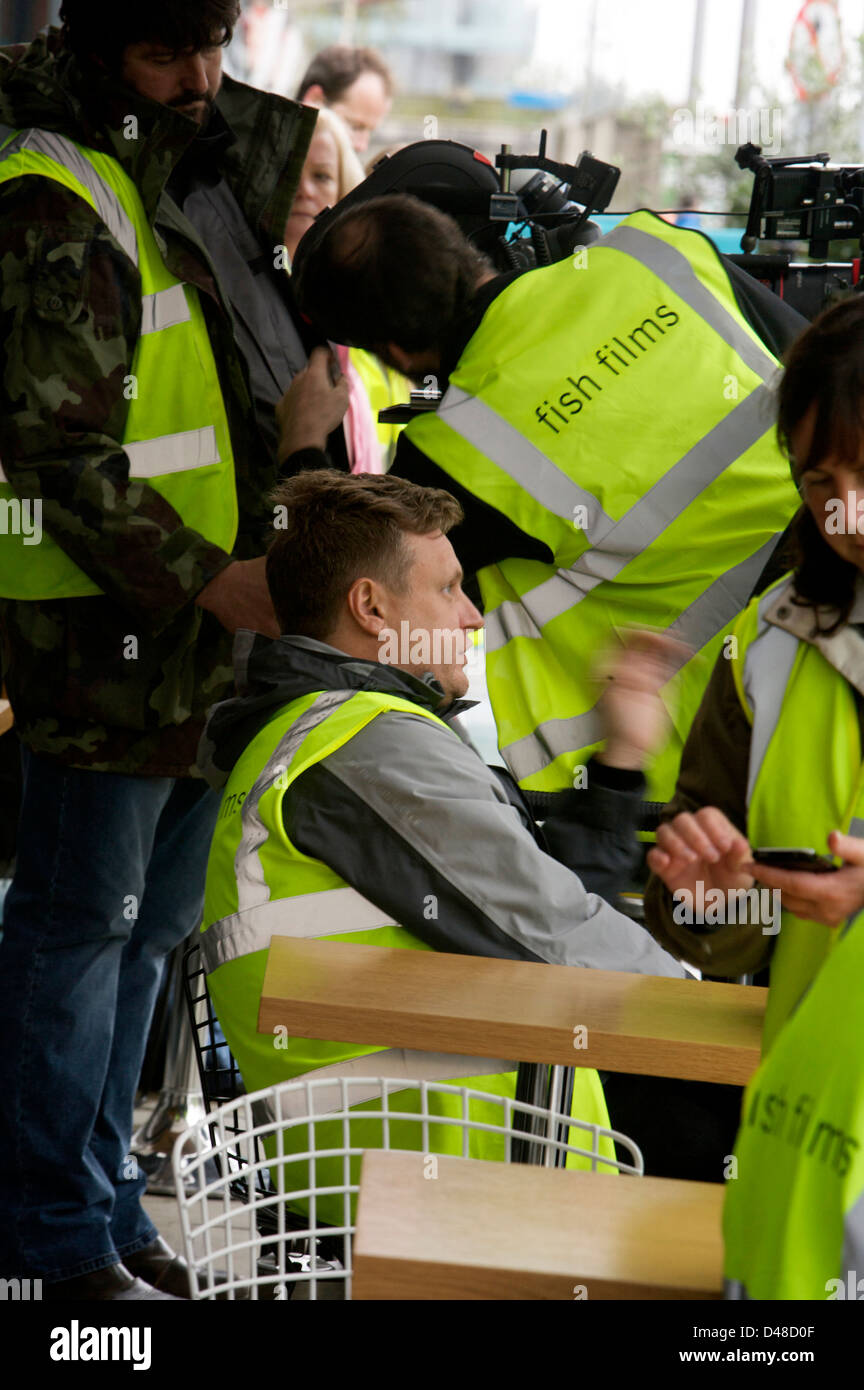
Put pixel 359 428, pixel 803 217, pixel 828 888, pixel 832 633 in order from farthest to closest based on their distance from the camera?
pixel 359 428 < pixel 803 217 < pixel 832 633 < pixel 828 888

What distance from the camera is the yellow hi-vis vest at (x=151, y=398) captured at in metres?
1.97

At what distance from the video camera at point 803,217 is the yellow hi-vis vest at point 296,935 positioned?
1.11 metres

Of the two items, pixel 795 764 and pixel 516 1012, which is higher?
pixel 795 764

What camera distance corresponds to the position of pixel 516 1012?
1.25 m

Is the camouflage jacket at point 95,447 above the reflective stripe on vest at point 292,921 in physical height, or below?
above

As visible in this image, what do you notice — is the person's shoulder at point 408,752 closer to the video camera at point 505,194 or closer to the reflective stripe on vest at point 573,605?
the reflective stripe on vest at point 573,605

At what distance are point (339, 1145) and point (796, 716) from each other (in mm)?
611

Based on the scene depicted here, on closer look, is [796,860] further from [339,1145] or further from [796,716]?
[339,1145]

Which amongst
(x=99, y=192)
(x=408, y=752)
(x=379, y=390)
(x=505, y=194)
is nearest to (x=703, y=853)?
(x=408, y=752)

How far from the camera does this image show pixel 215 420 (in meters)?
2.09

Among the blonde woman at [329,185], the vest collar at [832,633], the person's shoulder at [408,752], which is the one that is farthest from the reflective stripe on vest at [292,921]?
the blonde woman at [329,185]

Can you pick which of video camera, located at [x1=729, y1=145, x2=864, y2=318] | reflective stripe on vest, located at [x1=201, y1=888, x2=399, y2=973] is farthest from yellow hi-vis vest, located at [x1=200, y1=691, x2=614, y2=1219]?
video camera, located at [x1=729, y1=145, x2=864, y2=318]
